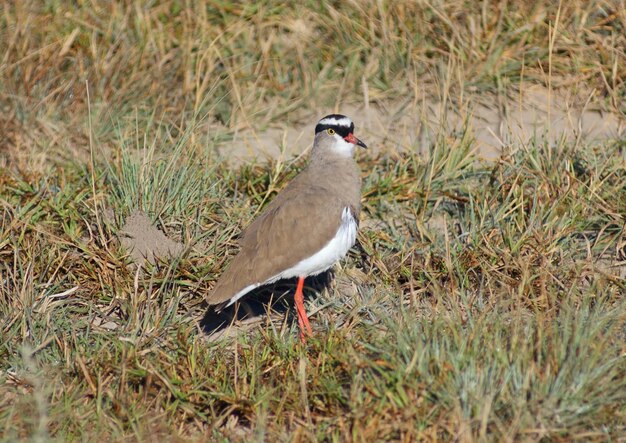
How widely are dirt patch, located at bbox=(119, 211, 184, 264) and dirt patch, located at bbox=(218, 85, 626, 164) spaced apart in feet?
4.49

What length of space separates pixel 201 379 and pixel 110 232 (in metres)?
1.35

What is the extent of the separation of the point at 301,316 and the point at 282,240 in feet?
1.46

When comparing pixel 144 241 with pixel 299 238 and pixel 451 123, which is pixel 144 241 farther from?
pixel 451 123

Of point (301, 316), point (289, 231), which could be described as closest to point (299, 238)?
point (289, 231)

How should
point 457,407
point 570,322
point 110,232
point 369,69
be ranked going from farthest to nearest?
point 369,69, point 110,232, point 570,322, point 457,407

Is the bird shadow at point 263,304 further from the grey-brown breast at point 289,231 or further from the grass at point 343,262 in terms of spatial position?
the grey-brown breast at point 289,231

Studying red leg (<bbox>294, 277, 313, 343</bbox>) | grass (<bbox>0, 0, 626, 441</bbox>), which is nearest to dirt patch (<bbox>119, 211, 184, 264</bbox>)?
grass (<bbox>0, 0, 626, 441</bbox>)

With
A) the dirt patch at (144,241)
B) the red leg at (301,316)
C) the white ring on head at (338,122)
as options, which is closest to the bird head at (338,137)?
the white ring on head at (338,122)

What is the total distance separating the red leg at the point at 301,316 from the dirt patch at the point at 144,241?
731mm

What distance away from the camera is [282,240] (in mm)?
5258

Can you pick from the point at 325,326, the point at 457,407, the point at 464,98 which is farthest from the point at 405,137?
the point at 457,407

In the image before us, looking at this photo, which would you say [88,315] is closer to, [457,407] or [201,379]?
[201,379]

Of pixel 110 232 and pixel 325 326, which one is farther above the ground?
pixel 110 232

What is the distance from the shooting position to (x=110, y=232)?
5.55 meters
